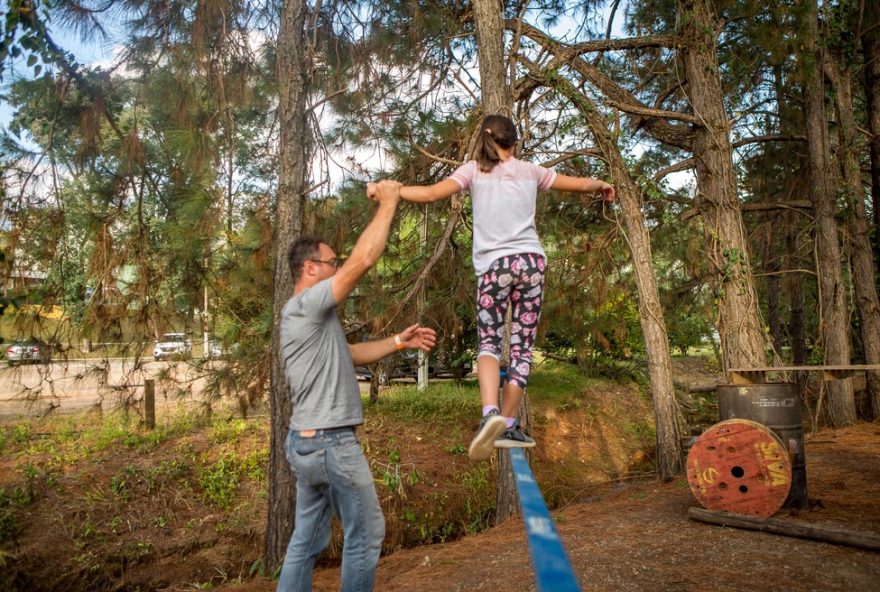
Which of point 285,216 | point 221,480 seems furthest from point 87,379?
point 221,480

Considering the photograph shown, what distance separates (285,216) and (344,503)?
146 inches

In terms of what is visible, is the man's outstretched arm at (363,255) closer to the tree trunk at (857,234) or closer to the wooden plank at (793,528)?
the wooden plank at (793,528)

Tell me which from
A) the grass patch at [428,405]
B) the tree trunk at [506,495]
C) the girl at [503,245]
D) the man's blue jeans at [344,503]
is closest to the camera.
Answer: the man's blue jeans at [344,503]

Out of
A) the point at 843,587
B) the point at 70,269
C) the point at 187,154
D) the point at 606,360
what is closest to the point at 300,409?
the point at 843,587

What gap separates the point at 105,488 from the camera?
7645 millimetres

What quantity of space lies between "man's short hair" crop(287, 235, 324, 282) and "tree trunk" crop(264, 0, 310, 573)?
8.68ft

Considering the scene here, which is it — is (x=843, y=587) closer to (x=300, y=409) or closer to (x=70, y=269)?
(x=300, y=409)

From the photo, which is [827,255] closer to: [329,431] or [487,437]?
[487,437]

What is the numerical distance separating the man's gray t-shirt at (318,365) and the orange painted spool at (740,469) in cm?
288

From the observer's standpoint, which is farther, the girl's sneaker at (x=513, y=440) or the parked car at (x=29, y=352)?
the parked car at (x=29, y=352)

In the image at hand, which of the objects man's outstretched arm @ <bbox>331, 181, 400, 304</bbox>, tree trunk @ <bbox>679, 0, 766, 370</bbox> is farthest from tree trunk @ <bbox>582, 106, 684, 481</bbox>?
man's outstretched arm @ <bbox>331, 181, 400, 304</bbox>

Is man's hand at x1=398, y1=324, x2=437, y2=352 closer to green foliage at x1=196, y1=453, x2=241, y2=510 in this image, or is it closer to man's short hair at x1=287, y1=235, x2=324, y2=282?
man's short hair at x1=287, y1=235, x2=324, y2=282

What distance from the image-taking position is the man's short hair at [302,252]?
307cm

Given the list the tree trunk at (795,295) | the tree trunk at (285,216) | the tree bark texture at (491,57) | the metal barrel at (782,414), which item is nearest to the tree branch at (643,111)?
the tree bark texture at (491,57)
